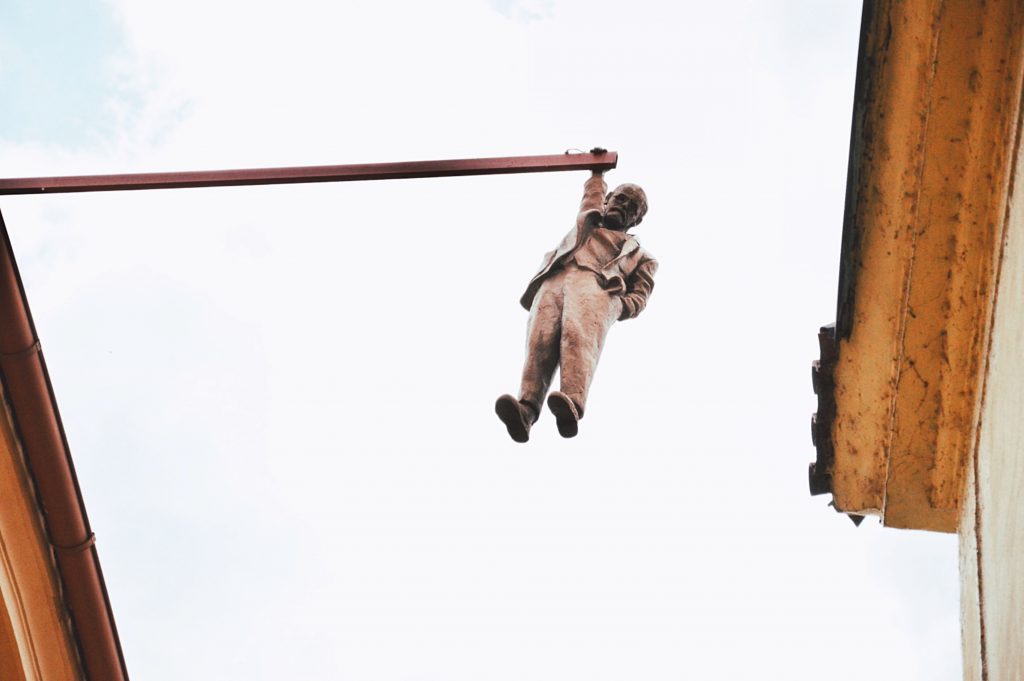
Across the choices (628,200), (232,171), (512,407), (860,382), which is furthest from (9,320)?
(860,382)

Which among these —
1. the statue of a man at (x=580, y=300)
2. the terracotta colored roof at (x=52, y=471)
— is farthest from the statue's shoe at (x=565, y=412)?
the terracotta colored roof at (x=52, y=471)

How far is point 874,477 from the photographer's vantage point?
602 cm

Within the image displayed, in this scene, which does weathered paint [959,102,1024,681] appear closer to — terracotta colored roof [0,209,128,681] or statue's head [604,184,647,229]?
statue's head [604,184,647,229]

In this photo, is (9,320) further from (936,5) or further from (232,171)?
(936,5)

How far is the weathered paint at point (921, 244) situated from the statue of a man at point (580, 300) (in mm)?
1462

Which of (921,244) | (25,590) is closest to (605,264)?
(921,244)

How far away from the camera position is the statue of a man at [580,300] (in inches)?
263

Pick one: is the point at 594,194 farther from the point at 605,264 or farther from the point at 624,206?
the point at 605,264

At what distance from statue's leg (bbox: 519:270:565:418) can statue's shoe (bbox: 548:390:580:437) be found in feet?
0.84

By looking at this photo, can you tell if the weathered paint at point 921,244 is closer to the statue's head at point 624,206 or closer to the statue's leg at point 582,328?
the statue's leg at point 582,328

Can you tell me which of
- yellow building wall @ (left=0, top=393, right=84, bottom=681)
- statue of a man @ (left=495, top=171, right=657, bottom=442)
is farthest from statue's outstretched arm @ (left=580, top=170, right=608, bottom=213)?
yellow building wall @ (left=0, top=393, right=84, bottom=681)

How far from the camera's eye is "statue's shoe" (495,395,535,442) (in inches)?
259

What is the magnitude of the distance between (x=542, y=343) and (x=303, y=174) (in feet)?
5.04

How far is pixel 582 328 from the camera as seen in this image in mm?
7043
